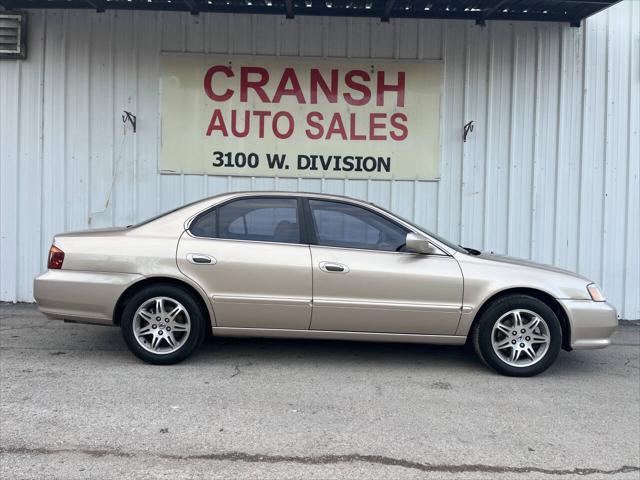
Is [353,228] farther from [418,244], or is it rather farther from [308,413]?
[308,413]

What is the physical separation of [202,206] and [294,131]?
9.78 feet

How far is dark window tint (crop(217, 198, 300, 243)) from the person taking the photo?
5691 mm

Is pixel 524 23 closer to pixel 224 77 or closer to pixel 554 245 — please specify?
pixel 554 245

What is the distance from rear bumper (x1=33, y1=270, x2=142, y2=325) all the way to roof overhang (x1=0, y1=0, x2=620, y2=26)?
3.91 metres

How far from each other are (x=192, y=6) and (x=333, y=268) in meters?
4.33

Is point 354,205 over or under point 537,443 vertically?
over

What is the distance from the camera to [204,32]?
840 centimetres

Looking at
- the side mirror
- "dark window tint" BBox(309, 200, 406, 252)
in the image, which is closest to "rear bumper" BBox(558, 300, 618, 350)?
the side mirror

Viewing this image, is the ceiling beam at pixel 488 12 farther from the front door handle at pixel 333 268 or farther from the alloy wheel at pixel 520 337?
the front door handle at pixel 333 268

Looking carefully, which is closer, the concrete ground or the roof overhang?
the concrete ground

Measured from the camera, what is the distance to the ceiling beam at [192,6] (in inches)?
302

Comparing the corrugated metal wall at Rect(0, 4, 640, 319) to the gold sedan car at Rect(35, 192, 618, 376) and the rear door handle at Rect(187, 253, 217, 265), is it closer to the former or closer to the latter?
the gold sedan car at Rect(35, 192, 618, 376)

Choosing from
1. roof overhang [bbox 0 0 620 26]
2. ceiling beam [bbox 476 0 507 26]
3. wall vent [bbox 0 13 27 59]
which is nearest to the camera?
ceiling beam [bbox 476 0 507 26]

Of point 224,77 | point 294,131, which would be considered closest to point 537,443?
point 294,131
